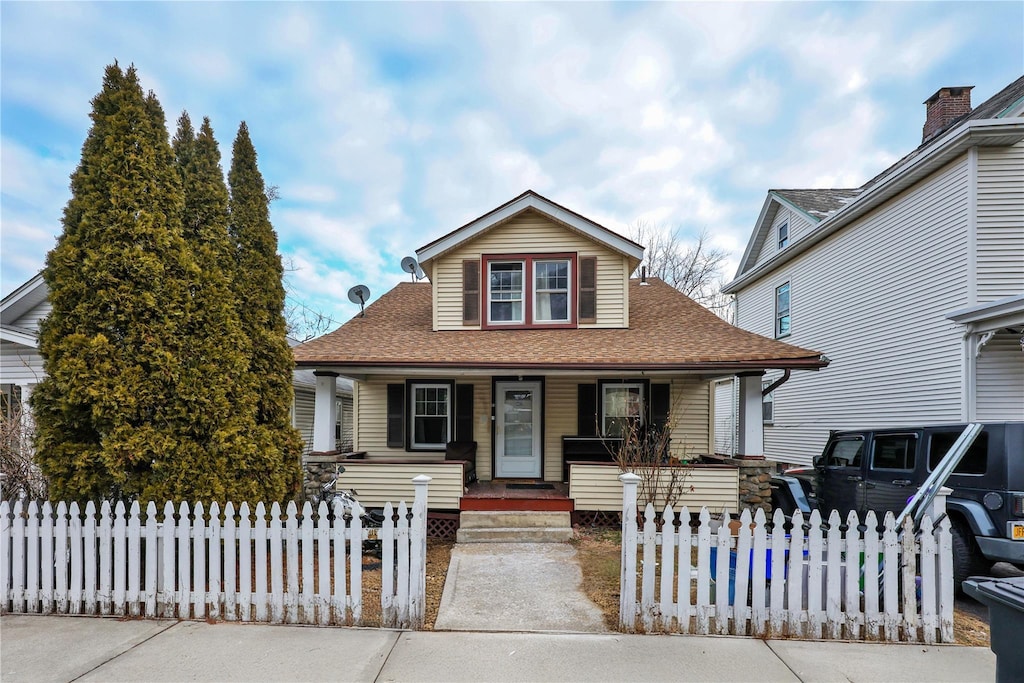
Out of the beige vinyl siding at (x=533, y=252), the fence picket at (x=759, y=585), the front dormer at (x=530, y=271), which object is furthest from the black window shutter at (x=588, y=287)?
the fence picket at (x=759, y=585)

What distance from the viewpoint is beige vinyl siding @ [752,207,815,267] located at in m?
13.3

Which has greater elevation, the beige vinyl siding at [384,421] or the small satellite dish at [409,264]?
the small satellite dish at [409,264]

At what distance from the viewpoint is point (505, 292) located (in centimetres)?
959

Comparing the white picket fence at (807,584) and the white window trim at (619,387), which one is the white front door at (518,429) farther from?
the white picket fence at (807,584)

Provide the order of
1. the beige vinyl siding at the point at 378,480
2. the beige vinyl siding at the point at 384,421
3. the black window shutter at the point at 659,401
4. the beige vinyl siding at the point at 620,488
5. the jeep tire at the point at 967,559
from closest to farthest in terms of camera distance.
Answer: the jeep tire at the point at 967,559 < the beige vinyl siding at the point at 620,488 < the beige vinyl siding at the point at 378,480 < the black window shutter at the point at 659,401 < the beige vinyl siding at the point at 384,421

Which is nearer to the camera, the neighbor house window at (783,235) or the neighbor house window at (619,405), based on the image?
the neighbor house window at (619,405)

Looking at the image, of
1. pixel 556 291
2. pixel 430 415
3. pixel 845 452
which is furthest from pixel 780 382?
pixel 430 415

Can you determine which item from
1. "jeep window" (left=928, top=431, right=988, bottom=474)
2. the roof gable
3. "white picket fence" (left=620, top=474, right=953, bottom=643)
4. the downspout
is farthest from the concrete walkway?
the roof gable

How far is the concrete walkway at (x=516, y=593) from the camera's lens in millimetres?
3885

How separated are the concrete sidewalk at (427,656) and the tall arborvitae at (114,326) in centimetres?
127

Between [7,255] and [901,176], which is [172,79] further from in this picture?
[901,176]

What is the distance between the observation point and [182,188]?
15.9 feet

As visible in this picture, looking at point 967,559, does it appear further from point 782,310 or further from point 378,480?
point 782,310

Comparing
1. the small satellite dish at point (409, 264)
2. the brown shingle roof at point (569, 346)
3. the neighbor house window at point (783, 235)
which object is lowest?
the brown shingle roof at point (569, 346)
